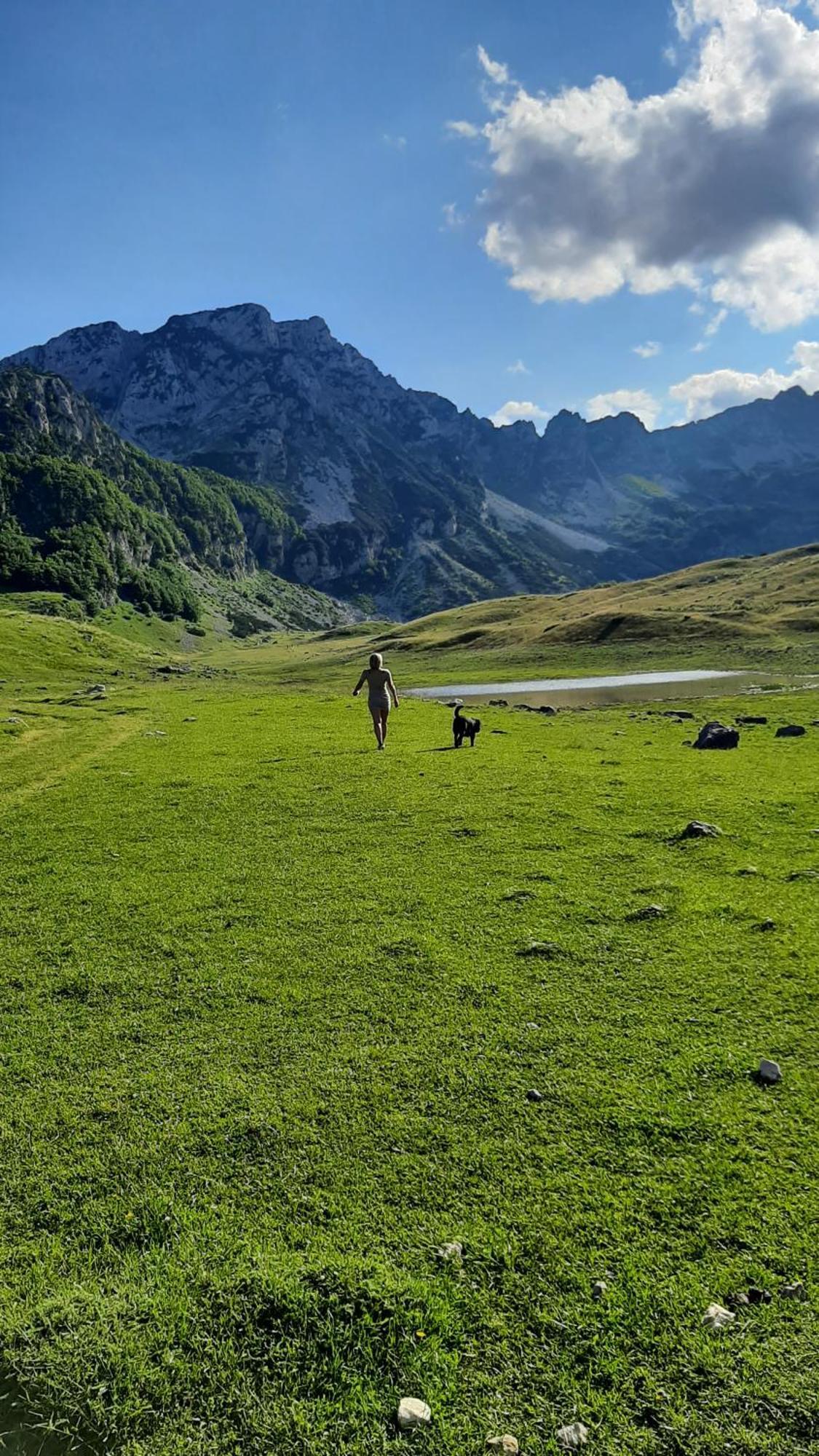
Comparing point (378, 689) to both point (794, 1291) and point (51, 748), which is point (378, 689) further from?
point (794, 1291)

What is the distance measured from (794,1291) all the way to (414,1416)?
126 inches

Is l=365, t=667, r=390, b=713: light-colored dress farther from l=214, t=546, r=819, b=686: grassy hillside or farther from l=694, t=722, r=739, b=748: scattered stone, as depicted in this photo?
l=214, t=546, r=819, b=686: grassy hillside

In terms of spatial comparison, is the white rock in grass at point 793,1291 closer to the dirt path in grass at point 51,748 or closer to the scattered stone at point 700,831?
the scattered stone at point 700,831

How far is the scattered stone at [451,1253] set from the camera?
6.00 m

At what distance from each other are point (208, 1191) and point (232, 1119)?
911 millimetres

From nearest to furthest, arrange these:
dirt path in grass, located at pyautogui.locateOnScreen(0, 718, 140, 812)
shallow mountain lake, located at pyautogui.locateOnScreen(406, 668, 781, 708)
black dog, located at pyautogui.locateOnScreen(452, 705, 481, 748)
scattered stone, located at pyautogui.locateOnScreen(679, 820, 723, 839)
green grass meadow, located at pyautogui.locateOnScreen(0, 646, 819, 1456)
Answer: green grass meadow, located at pyautogui.locateOnScreen(0, 646, 819, 1456), scattered stone, located at pyautogui.locateOnScreen(679, 820, 723, 839), dirt path in grass, located at pyautogui.locateOnScreen(0, 718, 140, 812), black dog, located at pyautogui.locateOnScreen(452, 705, 481, 748), shallow mountain lake, located at pyautogui.locateOnScreen(406, 668, 781, 708)

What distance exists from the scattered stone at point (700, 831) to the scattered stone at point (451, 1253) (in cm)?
1262

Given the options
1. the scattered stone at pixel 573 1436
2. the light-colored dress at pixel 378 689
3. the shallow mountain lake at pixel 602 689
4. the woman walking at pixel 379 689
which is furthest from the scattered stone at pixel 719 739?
the shallow mountain lake at pixel 602 689

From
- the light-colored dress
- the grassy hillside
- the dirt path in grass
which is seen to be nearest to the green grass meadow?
the dirt path in grass

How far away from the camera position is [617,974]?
1057 centimetres

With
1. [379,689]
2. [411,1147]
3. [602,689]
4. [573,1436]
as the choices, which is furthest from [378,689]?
[602,689]

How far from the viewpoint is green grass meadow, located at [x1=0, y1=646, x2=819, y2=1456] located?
16.8 feet

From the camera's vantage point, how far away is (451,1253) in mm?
6059

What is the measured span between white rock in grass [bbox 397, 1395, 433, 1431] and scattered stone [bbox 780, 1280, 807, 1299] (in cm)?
298
